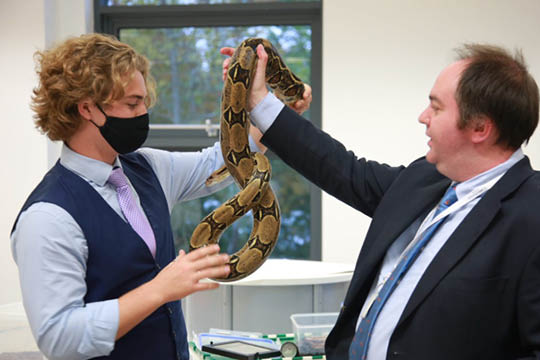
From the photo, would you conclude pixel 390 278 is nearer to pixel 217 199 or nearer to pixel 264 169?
pixel 264 169

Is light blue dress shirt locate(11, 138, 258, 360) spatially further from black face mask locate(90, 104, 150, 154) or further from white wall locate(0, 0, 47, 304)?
white wall locate(0, 0, 47, 304)

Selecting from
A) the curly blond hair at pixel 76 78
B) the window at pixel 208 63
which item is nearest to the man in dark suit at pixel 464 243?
the curly blond hair at pixel 76 78

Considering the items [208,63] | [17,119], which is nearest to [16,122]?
[17,119]

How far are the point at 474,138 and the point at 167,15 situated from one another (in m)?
4.23

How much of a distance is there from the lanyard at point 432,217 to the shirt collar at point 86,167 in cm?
91

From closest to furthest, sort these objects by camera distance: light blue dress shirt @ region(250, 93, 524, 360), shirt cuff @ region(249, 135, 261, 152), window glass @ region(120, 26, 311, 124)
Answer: light blue dress shirt @ region(250, 93, 524, 360), shirt cuff @ region(249, 135, 261, 152), window glass @ region(120, 26, 311, 124)

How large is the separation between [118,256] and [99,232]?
0.09 meters

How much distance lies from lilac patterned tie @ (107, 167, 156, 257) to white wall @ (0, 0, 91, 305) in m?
3.39

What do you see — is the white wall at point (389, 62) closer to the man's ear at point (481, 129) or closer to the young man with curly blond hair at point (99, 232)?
the young man with curly blond hair at point (99, 232)

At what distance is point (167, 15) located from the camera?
534 centimetres

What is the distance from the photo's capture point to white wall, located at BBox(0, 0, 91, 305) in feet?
16.1

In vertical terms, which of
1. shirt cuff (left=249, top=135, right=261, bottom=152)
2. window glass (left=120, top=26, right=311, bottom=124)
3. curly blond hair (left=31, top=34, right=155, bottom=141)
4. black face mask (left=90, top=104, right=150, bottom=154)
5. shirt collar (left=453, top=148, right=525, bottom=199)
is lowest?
shirt collar (left=453, top=148, right=525, bottom=199)

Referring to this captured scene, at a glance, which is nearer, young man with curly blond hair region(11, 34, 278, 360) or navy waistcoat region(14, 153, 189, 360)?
young man with curly blond hair region(11, 34, 278, 360)

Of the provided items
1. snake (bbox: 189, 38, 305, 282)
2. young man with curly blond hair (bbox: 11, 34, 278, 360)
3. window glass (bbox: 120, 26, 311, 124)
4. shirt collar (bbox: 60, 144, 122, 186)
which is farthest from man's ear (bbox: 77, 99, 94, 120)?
window glass (bbox: 120, 26, 311, 124)
